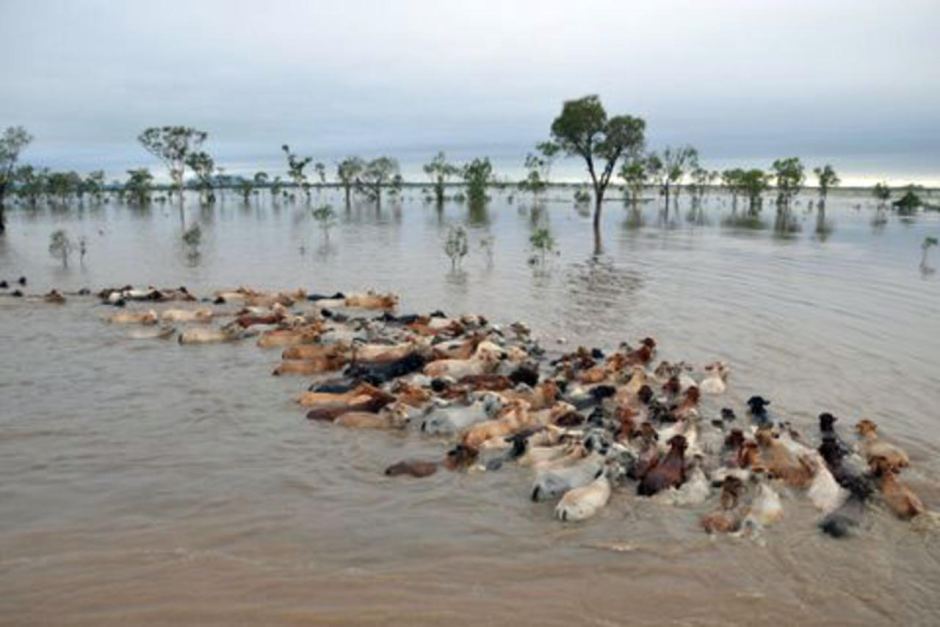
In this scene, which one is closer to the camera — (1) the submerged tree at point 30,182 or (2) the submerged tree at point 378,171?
(1) the submerged tree at point 30,182

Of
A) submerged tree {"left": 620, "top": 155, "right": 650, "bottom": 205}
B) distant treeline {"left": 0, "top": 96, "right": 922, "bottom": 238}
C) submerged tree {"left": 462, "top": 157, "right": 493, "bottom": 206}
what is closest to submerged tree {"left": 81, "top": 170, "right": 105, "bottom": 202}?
distant treeline {"left": 0, "top": 96, "right": 922, "bottom": 238}

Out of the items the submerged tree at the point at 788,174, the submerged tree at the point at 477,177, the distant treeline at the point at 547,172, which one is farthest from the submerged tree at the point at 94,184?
the submerged tree at the point at 788,174

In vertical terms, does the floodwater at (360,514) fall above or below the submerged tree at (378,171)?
below

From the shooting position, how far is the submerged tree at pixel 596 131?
1766 inches

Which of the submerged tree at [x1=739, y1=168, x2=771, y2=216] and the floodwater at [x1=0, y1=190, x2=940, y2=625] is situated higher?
the submerged tree at [x1=739, y1=168, x2=771, y2=216]

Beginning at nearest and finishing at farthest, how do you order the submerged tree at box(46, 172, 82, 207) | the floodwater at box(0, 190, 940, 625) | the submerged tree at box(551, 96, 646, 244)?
the floodwater at box(0, 190, 940, 625)
the submerged tree at box(551, 96, 646, 244)
the submerged tree at box(46, 172, 82, 207)

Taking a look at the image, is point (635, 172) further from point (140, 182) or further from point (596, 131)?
point (140, 182)

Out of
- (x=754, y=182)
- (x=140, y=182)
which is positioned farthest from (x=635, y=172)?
(x=140, y=182)

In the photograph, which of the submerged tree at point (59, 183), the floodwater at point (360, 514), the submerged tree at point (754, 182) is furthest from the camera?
the submerged tree at point (59, 183)

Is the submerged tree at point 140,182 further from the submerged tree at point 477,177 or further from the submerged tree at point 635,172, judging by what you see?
the submerged tree at point 635,172

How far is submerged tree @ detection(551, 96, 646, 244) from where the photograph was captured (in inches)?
1766

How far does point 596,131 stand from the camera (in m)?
45.4

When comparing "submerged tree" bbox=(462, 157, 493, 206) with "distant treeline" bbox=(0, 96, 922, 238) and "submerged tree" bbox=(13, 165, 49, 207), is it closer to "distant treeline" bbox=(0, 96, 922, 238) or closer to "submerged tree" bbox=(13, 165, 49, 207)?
"distant treeline" bbox=(0, 96, 922, 238)

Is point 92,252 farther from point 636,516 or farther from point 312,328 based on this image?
point 636,516
